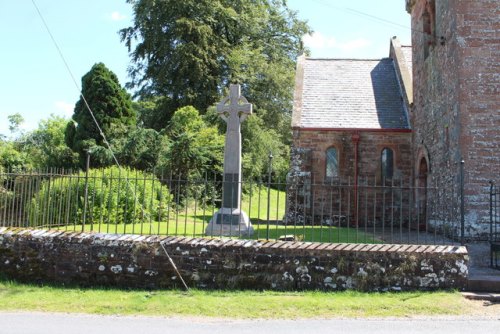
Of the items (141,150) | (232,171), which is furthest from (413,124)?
(141,150)

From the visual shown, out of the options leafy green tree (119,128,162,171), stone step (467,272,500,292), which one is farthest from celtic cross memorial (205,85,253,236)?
leafy green tree (119,128,162,171)

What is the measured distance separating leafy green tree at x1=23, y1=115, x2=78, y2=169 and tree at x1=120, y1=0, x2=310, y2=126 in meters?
7.05

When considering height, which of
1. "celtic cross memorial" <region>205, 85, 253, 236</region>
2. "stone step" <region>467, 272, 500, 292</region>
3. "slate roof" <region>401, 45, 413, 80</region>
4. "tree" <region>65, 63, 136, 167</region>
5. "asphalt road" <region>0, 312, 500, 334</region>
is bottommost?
"asphalt road" <region>0, 312, 500, 334</region>

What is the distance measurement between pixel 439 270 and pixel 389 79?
1677cm

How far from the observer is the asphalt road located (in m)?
5.34

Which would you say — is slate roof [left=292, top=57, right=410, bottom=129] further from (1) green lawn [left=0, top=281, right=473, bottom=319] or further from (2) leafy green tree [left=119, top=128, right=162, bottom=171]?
(1) green lawn [left=0, top=281, right=473, bottom=319]

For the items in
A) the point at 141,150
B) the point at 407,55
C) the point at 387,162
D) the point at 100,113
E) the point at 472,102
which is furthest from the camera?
the point at 100,113

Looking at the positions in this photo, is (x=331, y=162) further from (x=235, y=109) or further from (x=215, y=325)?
(x=215, y=325)

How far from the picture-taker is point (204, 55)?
27.9 m

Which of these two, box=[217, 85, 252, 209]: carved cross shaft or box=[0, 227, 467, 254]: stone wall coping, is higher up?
box=[217, 85, 252, 209]: carved cross shaft

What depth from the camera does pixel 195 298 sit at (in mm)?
6648

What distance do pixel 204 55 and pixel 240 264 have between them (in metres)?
22.5

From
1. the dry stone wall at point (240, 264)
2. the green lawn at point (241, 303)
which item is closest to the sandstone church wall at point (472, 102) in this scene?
the dry stone wall at point (240, 264)

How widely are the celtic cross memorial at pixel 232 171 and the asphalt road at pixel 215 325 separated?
213 inches
